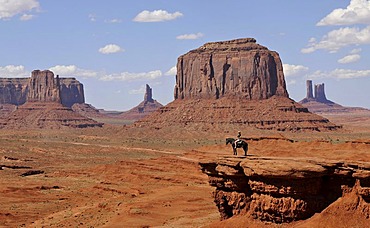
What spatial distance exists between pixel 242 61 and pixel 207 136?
20.9 meters

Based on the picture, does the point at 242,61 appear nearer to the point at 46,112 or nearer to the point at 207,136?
the point at 207,136

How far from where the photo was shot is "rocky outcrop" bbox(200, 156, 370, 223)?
23078 mm

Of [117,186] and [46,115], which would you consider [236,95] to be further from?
[117,186]

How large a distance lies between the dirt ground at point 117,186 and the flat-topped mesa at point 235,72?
3909cm

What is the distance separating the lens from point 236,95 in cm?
14000

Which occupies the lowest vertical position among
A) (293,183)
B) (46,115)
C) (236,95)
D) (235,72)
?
(293,183)

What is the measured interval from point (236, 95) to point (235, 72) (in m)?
5.04

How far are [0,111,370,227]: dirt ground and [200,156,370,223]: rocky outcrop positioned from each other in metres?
0.72

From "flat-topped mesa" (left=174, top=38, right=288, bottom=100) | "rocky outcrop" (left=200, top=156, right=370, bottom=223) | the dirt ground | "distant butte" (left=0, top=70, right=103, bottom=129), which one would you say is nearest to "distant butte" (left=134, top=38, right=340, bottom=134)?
"flat-topped mesa" (left=174, top=38, right=288, bottom=100)

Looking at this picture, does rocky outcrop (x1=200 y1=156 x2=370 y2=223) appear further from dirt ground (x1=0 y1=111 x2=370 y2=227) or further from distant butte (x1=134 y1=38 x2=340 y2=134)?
distant butte (x1=134 y1=38 x2=340 y2=134)

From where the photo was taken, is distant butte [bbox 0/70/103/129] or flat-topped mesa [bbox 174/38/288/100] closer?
flat-topped mesa [bbox 174/38/288/100]

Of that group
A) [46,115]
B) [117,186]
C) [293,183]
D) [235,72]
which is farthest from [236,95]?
[293,183]

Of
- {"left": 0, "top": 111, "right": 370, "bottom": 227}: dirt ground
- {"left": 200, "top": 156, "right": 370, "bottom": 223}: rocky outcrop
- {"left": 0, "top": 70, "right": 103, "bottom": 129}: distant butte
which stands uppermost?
{"left": 0, "top": 70, "right": 103, "bottom": 129}: distant butte

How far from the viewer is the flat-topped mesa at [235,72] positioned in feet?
456
